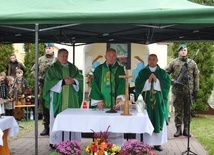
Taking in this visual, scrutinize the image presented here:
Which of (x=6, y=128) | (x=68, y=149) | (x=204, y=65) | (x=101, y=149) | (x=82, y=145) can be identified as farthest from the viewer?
(x=204, y=65)

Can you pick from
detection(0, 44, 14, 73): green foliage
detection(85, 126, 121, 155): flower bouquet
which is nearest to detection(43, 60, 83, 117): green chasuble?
detection(85, 126, 121, 155): flower bouquet

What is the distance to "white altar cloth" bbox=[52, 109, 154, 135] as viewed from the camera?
210 inches

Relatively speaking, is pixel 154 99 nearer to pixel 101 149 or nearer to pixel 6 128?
pixel 101 149

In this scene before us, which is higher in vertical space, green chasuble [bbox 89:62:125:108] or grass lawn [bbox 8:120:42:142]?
green chasuble [bbox 89:62:125:108]

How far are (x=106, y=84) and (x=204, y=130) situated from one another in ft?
15.5

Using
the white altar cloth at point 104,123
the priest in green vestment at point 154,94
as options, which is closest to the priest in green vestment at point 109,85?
the white altar cloth at point 104,123

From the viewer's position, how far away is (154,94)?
707cm

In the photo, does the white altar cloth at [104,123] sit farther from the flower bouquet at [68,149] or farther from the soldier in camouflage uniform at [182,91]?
the soldier in camouflage uniform at [182,91]

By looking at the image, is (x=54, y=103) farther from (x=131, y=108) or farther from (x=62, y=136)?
(x=131, y=108)

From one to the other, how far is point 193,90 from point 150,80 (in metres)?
2.39

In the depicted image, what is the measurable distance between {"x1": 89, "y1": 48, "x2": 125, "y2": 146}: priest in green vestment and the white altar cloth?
2.38ft

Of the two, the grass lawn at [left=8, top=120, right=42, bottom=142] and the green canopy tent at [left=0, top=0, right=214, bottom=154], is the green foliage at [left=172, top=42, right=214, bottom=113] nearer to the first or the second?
the grass lawn at [left=8, top=120, right=42, bottom=142]

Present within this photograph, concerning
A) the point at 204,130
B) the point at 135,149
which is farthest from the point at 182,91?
the point at 135,149

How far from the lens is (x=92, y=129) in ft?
17.7
